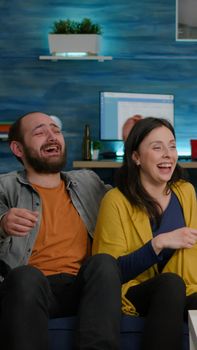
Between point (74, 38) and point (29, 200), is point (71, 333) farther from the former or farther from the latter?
point (74, 38)

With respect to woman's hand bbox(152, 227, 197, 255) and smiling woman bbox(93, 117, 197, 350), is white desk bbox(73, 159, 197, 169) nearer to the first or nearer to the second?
smiling woman bbox(93, 117, 197, 350)

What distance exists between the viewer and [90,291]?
166 cm

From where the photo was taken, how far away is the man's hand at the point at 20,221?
1743mm

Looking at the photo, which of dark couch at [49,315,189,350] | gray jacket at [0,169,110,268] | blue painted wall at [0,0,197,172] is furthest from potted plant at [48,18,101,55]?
dark couch at [49,315,189,350]

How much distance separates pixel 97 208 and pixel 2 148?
6.86 feet

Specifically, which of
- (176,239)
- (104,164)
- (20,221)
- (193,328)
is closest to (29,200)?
(20,221)

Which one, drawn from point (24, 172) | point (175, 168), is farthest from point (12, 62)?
point (175, 168)

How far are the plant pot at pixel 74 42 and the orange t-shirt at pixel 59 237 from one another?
77.7 inches

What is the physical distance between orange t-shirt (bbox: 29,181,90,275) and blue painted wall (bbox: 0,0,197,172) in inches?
80.8

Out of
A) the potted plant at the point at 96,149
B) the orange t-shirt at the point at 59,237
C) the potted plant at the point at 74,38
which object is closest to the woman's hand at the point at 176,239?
the orange t-shirt at the point at 59,237

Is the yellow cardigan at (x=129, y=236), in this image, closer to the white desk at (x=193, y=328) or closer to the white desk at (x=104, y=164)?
the white desk at (x=193, y=328)

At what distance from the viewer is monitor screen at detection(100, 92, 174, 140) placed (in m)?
3.98

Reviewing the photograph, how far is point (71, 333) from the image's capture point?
1.77 metres

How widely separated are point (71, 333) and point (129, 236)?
40 centimetres
